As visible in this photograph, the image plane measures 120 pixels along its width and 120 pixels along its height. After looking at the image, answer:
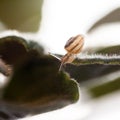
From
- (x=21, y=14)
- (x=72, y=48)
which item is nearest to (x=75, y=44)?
(x=72, y=48)

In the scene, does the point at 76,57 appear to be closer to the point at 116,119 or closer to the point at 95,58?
the point at 95,58

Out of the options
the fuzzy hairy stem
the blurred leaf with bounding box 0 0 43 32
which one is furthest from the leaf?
the blurred leaf with bounding box 0 0 43 32

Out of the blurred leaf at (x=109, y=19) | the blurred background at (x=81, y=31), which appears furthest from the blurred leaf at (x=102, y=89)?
the blurred leaf at (x=109, y=19)

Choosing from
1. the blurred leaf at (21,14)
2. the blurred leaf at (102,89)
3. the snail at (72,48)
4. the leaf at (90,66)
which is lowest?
the blurred leaf at (102,89)

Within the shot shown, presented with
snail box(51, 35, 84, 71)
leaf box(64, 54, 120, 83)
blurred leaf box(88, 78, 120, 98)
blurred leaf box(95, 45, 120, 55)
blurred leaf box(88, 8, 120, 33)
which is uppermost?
blurred leaf box(88, 8, 120, 33)

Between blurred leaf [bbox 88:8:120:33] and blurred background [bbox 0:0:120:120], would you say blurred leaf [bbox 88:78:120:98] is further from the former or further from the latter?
blurred leaf [bbox 88:8:120:33]

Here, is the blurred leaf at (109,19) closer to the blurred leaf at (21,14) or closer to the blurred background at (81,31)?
the blurred background at (81,31)

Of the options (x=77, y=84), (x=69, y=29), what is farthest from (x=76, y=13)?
(x=77, y=84)

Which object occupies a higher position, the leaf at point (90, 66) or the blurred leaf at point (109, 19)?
the blurred leaf at point (109, 19)
